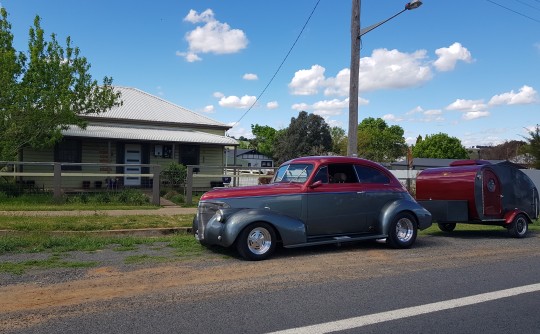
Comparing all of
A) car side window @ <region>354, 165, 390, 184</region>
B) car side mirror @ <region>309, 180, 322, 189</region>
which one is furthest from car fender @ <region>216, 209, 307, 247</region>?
car side window @ <region>354, 165, 390, 184</region>

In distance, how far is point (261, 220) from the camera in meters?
7.80

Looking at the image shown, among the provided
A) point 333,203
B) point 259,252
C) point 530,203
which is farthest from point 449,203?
point 259,252

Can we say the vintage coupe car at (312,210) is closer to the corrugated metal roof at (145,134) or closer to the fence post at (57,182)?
the fence post at (57,182)

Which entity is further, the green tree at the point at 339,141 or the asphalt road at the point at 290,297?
the green tree at the point at 339,141

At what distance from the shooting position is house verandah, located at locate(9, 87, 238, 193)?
20.6 meters

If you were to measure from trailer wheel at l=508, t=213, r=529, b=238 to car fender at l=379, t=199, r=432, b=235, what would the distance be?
3.07 m

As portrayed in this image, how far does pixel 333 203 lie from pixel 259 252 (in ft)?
5.70

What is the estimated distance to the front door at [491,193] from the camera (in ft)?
36.4

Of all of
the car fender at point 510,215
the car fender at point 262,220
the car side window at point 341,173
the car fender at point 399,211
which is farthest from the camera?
the car fender at point 510,215

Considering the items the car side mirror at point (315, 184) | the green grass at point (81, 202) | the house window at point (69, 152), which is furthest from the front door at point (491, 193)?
the house window at point (69, 152)

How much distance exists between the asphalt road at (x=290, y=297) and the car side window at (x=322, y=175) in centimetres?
140

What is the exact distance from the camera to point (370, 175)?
933 cm

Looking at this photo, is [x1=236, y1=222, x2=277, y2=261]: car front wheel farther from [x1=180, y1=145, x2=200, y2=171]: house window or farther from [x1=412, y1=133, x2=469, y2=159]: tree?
[x1=412, y1=133, x2=469, y2=159]: tree

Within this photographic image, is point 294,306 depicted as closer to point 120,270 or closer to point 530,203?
point 120,270
